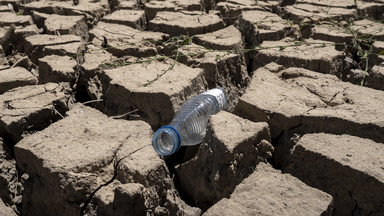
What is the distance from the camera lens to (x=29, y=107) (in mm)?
2402

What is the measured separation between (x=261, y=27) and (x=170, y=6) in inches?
39.3

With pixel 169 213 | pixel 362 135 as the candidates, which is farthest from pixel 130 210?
pixel 362 135

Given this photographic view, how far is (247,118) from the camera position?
244 centimetres

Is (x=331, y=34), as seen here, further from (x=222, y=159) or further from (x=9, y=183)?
(x=9, y=183)

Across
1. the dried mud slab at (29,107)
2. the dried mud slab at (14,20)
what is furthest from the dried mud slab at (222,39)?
the dried mud slab at (14,20)

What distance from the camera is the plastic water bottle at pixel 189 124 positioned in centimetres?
210

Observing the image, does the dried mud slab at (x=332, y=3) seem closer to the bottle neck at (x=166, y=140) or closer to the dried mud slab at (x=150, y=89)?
the dried mud slab at (x=150, y=89)

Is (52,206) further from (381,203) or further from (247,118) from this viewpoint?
(381,203)

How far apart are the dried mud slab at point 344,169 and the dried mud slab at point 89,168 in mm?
692

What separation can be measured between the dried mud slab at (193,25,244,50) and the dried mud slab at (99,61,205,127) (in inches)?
20.3

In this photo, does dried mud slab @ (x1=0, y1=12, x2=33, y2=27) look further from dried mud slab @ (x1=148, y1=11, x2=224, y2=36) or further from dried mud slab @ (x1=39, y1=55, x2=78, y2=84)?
dried mud slab @ (x1=148, y1=11, x2=224, y2=36)

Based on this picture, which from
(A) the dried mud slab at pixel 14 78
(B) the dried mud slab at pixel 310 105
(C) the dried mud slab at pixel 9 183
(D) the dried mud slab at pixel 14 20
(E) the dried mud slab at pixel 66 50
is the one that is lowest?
(C) the dried mud slab at pixel 9 183

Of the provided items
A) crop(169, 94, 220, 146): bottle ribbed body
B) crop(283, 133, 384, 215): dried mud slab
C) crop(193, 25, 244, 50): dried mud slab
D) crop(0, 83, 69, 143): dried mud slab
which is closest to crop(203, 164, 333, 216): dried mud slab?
crop(283, 133, 384, 215): dried mud slab

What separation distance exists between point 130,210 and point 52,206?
48 centimetres
